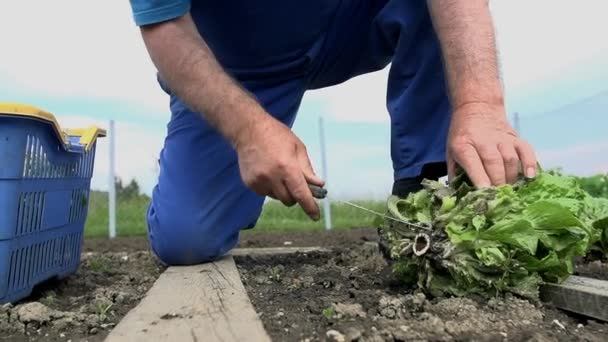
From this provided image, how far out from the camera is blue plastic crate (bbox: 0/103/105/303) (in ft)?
6.56

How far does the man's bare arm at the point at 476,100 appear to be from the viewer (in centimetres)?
185

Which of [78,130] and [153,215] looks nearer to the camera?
[78,130]

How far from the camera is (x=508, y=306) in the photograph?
168 cm

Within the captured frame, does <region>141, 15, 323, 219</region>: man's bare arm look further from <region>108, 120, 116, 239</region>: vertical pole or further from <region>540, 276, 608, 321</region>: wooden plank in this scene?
<region>108, 120, 116, 239</region>: vertical pole

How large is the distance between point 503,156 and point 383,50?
1.53 metres

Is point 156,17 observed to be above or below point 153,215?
above

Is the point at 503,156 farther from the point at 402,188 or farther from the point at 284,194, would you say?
the point at 402,188

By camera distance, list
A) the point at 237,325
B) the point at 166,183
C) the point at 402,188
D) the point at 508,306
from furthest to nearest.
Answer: the point at 166,183 → the point at 402,188 → the point at 508,306 → the point at 237,325

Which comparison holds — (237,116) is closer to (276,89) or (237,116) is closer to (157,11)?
(157,11)

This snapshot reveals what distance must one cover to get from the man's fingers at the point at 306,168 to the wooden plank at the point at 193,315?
1.21 ft

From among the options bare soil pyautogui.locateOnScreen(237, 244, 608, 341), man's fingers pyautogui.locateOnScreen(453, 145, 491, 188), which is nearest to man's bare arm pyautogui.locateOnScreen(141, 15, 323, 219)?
bare soil pyautogui.locateOnScreen(237, 244, 608, 341)

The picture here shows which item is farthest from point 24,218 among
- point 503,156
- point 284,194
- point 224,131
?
point 503,156

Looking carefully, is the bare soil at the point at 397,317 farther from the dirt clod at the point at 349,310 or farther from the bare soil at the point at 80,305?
the bare soil at the point at 80,305

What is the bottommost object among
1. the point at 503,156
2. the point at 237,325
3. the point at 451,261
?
the point at 237,325
